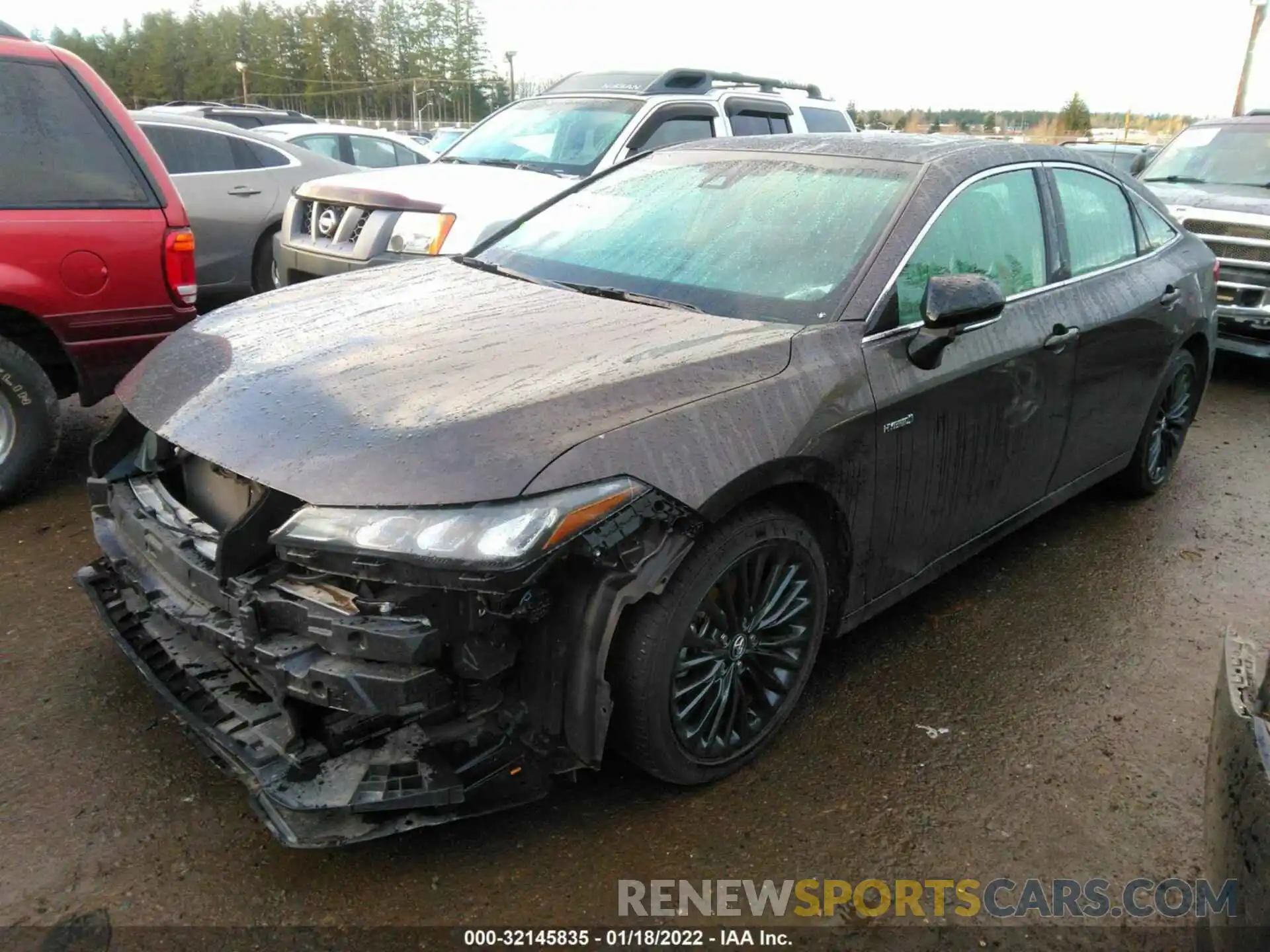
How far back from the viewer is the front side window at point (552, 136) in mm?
6934

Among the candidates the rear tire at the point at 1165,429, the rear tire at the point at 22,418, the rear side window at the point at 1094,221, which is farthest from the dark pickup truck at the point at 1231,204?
the rear tire at the point at 22,418

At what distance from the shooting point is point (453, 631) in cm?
212

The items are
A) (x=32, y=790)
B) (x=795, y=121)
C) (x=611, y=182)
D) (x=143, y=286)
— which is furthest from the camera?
(x=795, y=121)

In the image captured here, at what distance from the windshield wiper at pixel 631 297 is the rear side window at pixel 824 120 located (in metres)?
5.77

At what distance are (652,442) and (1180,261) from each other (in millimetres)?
3587

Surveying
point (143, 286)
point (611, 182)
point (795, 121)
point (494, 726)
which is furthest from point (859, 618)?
point (795, 121)

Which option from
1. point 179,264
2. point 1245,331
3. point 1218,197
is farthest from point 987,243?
point 1218,197

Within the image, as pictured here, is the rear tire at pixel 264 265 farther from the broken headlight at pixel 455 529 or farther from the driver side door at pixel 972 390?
the broken headlight at pixel 455 529

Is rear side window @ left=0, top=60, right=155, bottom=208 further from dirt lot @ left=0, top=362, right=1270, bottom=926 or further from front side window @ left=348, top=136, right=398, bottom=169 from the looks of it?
front side window @ left=348, top=136, right=398, bottom=169

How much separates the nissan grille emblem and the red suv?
1.96m

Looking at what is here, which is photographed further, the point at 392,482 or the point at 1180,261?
the point at 1180,261

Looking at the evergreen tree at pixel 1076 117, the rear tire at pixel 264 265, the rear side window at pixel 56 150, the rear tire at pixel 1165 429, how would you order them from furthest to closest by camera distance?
the evergreen tree at pixel 1076 117
the rear tire at pixel 264 265
the rear tire at pixel 1165 429
the rear side window at pixel 56 150

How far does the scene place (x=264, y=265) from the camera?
26.1ft

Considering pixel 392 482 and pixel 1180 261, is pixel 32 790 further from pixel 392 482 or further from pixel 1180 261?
pixel 1180 261
